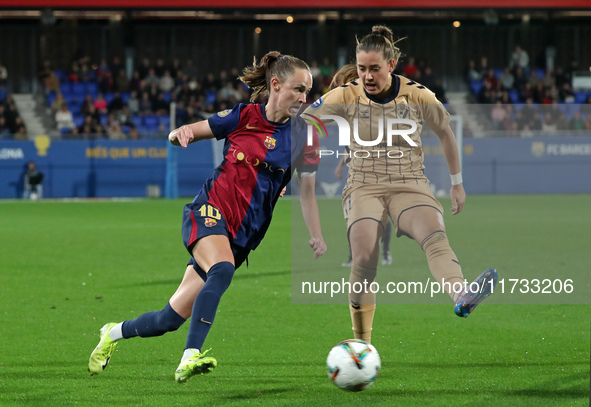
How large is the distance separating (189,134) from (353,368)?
60.9 inches

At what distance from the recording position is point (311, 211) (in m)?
5.53

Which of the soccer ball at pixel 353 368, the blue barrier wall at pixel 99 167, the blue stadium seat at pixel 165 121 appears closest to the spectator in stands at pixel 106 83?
the blue stadium seat at pixel 165 121

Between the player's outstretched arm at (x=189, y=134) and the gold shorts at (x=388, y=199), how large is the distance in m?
1.16

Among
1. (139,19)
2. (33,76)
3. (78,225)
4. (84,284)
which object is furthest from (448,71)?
(84,284)

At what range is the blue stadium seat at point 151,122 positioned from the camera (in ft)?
95.5

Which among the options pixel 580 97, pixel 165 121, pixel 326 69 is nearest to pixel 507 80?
pixel 580 97

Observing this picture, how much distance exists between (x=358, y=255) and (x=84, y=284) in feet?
16.5

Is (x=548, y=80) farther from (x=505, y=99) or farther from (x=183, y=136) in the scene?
(x=183, y=136)

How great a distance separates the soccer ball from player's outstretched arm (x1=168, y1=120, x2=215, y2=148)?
1407 millimetres

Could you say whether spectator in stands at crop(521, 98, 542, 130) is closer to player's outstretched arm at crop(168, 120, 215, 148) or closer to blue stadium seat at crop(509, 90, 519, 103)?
blue stadium seat at crop(509, 90, 519, 103)

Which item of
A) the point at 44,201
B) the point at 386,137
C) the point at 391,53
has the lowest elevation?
the point at 44,201

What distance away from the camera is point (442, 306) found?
8766 millimetres

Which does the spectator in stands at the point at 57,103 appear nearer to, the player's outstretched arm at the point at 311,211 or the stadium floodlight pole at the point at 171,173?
the stadium floodlight pole at the point at 171,173

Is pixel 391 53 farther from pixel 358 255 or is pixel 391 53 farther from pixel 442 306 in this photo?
pixel 442 306
